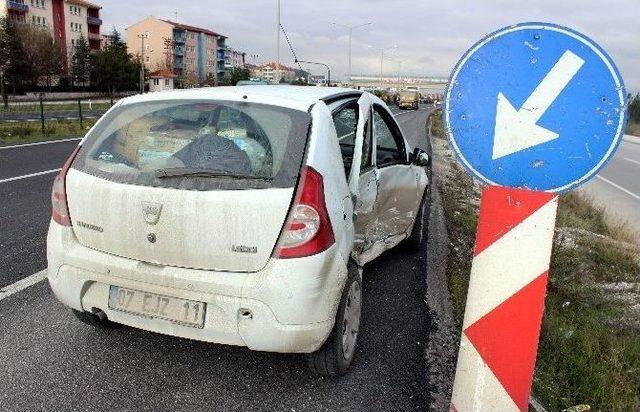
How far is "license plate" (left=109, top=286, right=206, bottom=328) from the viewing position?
2.89 meters

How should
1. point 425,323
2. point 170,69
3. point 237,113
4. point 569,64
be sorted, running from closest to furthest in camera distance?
point 569,64
point 237,113
point 425,323
point 170,69

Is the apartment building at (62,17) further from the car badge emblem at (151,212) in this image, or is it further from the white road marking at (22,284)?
the car badge emblem at (151,212)

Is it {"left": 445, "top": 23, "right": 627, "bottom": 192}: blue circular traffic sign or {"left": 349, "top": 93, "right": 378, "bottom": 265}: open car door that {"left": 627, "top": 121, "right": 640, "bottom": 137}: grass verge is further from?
{"left": 445, "top": 23, "right": 627, "bottom": 192}: blue circular traffic sign

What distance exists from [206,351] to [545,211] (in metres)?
2.22

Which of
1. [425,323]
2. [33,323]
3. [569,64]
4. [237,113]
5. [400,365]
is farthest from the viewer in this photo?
[425,323]

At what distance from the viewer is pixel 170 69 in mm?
107312

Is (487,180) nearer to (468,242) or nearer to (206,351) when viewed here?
(206,351)

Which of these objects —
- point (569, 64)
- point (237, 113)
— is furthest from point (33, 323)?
point (569, 64)

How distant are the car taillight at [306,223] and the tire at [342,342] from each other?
47 cm

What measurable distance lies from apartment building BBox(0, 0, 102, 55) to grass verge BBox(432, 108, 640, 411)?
256ft

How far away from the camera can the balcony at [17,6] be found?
73000 mm

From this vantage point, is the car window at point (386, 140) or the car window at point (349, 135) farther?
the car window at point (386, 140)

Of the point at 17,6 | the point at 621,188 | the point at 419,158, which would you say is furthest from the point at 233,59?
the point at 419,158

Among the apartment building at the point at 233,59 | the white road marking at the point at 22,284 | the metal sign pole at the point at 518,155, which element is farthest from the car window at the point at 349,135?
the apartment building at the point at 233,59
